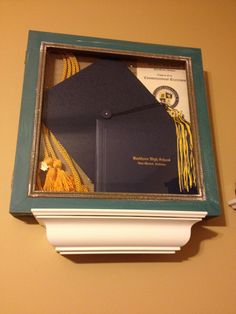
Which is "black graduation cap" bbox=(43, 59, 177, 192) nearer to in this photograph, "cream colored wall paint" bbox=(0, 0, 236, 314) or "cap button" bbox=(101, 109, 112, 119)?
"cap button" bbox=(101, 109, 112, 119)

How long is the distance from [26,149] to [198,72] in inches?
17.4

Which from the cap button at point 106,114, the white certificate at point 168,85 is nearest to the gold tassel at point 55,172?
the cap button at point 106,114

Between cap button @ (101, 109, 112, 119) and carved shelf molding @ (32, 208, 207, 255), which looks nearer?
carved shelf molding @ (32, 208, 207, 255)

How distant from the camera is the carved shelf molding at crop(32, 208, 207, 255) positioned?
52 centimetres

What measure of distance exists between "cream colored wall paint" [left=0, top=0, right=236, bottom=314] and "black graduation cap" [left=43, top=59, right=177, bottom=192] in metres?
0.12

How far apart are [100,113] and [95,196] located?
0.62 ft

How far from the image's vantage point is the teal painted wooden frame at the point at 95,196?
1.79 ft

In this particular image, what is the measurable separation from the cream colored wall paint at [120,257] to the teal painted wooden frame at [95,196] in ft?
0.26

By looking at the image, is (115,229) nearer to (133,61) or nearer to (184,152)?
(184,152)

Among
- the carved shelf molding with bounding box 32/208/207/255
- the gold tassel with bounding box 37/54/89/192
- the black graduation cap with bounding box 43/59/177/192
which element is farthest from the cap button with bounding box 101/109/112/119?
the carved shelf molding with bounding box 32/208/207/255

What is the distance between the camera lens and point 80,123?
62cm

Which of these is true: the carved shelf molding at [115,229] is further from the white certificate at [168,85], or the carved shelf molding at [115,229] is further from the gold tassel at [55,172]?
the white certificate at [168,85]

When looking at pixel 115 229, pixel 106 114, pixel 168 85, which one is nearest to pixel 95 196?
pixel 115 229

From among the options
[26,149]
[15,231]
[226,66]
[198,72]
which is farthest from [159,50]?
[15,231]
